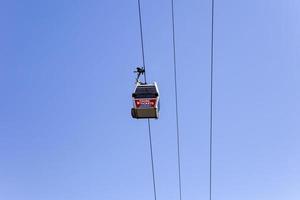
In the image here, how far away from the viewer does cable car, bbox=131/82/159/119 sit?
9.70 metres

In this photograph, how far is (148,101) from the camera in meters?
9.75

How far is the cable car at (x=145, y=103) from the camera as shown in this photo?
9695 mm

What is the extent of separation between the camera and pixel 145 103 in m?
9.75

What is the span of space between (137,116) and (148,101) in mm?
389

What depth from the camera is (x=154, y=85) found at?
32.8 feet

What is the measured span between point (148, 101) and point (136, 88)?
0.43 m

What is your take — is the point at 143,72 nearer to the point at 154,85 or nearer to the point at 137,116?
the point at 154,85

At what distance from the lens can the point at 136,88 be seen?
32.6 ft

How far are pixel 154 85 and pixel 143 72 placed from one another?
1.22 feet

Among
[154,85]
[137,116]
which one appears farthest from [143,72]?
[137,116]

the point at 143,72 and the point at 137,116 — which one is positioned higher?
the point at 143,72

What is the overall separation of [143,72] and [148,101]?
2.28 feet

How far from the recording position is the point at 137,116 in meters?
9.75
